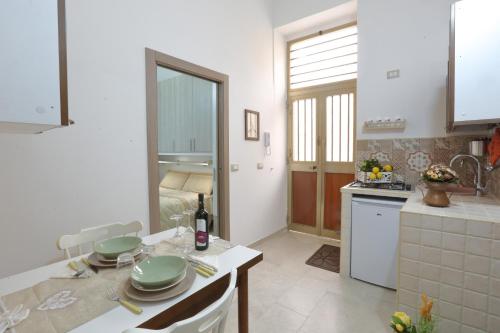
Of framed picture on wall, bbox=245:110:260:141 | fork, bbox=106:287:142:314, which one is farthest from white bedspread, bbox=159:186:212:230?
fork, bbox=106:287:142:314

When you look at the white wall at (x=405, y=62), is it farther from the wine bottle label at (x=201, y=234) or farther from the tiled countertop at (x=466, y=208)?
the wine bottle label at (x=201, y=234)

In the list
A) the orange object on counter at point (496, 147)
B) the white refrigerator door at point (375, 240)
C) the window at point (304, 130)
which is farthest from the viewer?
the window at point (304, 130)

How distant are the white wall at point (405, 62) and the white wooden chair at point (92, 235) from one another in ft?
8.30

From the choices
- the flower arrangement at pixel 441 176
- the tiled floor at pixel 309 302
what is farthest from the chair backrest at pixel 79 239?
the flower arrangement at pixel 441 176

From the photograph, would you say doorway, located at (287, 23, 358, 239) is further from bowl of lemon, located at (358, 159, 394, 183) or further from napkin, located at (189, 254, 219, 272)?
napkin, located at (189, 254, 219, 272)

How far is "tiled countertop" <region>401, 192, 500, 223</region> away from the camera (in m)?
1.41

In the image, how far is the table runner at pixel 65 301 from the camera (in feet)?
2.53

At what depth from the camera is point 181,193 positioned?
359cm

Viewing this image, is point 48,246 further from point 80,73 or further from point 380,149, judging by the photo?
point 380,149

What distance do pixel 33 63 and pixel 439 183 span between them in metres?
2.06

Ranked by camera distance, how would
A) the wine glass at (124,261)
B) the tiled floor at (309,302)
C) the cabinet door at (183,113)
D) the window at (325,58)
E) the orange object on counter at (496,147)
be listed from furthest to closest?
1. the cabinet door at (183,113)
2. the window at (325,58)
3. the tiled floor at (309,302)
4. the orange object on counter at (496,147)
5. the wine glass at (124,261)

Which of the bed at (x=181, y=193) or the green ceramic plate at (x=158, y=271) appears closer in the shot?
the green ceramic plate at (x=158, y=271)

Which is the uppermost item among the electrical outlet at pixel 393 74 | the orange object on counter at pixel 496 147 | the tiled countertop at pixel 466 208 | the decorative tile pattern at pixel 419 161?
the electrical outlet at pixel 393 74

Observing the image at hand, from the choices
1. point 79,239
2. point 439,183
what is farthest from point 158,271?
point 439,183
